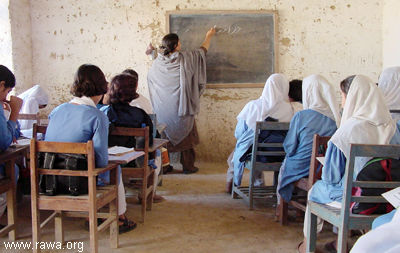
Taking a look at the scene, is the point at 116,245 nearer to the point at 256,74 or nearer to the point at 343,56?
the point at 256,74

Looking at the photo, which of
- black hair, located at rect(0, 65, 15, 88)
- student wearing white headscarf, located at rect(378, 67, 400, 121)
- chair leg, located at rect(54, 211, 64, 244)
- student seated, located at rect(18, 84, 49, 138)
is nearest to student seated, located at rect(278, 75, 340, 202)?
student wearing white headscarf, located at rect(378, 67, 400, 121)

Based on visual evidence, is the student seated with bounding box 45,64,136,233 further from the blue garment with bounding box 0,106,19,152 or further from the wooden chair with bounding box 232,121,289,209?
the wooden chair with bounding box 232,121,289,209

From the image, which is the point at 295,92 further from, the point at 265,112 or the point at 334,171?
the point at 334,171

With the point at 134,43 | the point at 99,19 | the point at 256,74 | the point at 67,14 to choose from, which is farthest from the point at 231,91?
the point at 67,14

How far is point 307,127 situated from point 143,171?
1294 millimetres

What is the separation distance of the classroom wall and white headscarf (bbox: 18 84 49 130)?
14.5ft

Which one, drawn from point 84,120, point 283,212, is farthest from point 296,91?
point 84,120

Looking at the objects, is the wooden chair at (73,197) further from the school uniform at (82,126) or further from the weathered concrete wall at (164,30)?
the weathered concrete wall at (164,30)

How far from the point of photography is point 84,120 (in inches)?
99.4

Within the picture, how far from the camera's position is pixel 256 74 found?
18.7ft

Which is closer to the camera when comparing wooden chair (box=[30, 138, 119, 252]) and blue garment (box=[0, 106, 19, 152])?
wooden chair (box=[30, 138, 119, 252])

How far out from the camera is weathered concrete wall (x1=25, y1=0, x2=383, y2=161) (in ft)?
18.5

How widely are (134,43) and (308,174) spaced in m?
3.39

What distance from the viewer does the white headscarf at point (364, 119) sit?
226 cm
